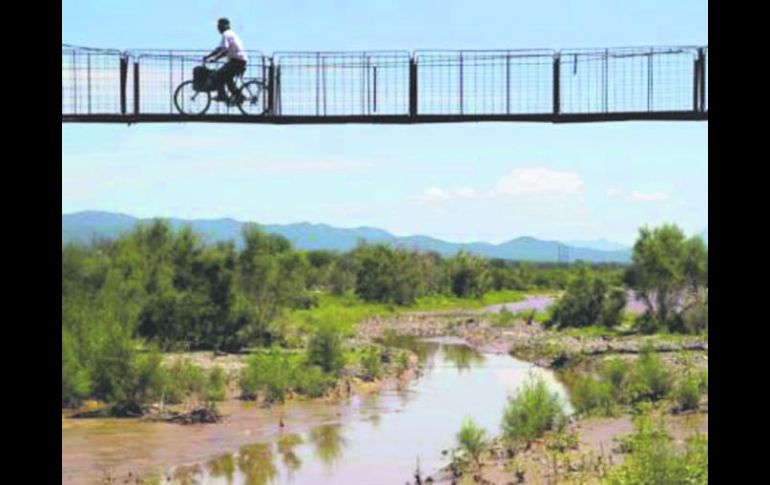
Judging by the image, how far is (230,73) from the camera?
823 centimetres

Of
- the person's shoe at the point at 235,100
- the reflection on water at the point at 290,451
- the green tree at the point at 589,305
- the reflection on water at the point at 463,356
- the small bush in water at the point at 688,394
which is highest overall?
the person's shoe at the point at 235,100

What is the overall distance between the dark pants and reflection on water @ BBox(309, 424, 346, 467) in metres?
6.86

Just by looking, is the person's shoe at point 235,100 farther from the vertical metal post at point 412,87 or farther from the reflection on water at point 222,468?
the reflection on water at point 222,468

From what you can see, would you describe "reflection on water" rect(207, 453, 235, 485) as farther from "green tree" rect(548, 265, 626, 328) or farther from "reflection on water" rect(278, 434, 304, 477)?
"green tree" rect(548, 265, 626, 328)

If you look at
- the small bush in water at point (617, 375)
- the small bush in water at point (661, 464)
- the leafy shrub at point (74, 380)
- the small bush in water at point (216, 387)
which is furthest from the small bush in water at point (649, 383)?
the leafy shrub at point (74, 380)

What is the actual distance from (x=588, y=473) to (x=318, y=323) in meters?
9.43

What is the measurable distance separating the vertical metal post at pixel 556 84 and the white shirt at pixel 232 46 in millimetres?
1998

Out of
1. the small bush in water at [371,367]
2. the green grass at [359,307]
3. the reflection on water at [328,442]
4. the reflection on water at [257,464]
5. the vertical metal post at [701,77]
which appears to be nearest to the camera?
the vertical metal post at [701,77]

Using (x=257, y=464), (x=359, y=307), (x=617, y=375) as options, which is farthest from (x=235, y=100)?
(x=359, y=307)

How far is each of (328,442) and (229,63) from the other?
7.89m

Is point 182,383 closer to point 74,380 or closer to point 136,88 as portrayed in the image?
point 74,380

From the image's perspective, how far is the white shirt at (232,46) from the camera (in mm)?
8055

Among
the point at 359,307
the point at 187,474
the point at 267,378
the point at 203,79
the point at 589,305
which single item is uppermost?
the point at 203,79

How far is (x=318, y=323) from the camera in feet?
69.3
